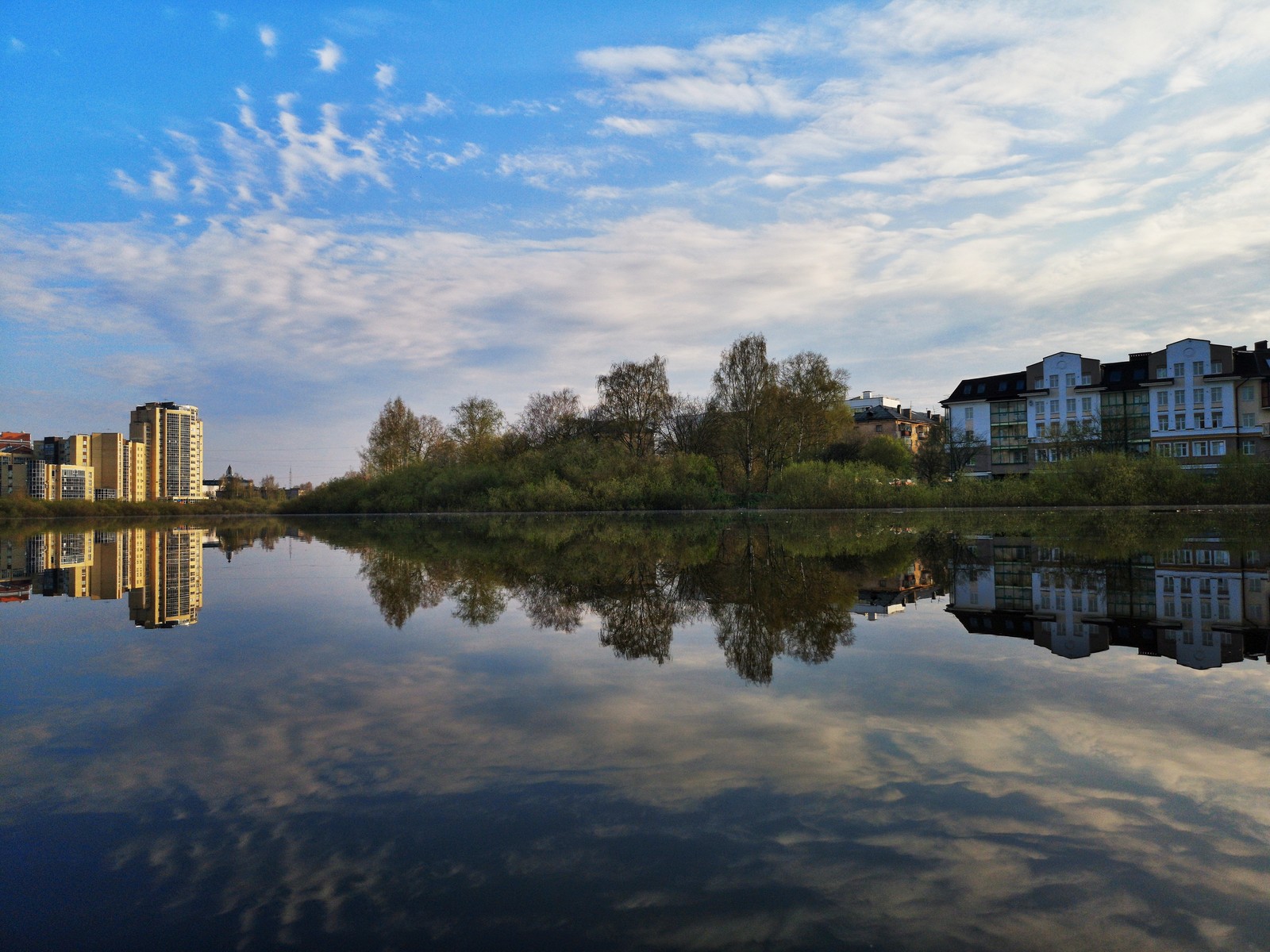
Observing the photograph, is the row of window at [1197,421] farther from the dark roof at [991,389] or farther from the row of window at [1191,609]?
the row of window at [1191,609]

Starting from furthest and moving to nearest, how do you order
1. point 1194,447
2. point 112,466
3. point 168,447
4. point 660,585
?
point 168,447
point 112,466
point 1194,447
point 660,585

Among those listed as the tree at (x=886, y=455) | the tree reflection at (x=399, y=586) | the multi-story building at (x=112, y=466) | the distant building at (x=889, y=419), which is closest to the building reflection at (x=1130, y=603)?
the tree reflection at (x=399, y=586)

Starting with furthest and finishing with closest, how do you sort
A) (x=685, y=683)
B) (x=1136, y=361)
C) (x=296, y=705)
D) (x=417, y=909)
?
(x=1136, y=361)
(x=685, y=683)
(x=296, y=705)
(x=417, y=909)

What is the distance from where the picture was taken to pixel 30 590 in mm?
12250

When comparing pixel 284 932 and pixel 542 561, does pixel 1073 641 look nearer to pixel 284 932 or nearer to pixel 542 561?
pixel 284 932

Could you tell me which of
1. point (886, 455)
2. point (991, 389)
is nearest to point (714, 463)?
point (886, 455)

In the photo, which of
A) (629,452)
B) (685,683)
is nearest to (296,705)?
(685,683)

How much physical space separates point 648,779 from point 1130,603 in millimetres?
7287

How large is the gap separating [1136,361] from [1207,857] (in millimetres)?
78243

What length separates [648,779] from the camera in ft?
11.6

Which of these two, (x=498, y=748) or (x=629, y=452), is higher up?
(x=629, y=452)

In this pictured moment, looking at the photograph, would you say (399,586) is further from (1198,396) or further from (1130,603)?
(1198,396)

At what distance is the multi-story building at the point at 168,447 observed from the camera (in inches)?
5423

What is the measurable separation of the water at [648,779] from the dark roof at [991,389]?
71.5 metres
